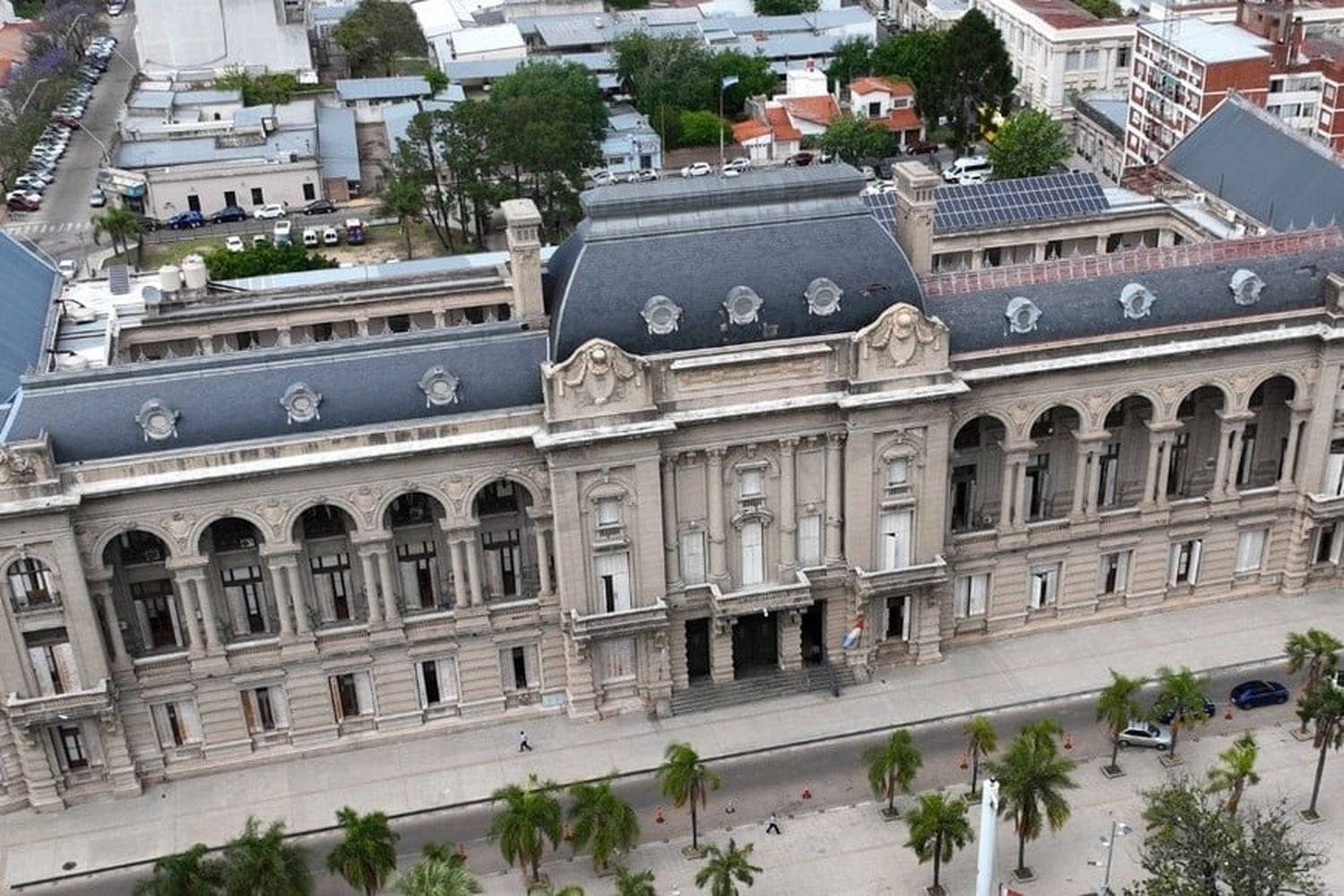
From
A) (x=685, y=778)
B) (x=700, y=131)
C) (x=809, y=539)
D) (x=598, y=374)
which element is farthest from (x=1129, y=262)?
(x=700, y=131)

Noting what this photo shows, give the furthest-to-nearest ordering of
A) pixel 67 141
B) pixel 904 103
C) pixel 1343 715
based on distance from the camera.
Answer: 1. pixel 67 141
2. pixel 904 103
3. pixel 1343 715

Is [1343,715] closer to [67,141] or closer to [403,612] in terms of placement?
[403,612]

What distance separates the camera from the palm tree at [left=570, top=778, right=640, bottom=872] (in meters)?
68.8

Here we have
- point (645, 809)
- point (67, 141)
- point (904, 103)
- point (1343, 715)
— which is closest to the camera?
point (1343, 715)

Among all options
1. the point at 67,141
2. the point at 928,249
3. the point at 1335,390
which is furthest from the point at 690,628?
the point at 67,141

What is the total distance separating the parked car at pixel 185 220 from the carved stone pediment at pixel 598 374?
103 m

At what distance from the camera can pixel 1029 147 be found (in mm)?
149000

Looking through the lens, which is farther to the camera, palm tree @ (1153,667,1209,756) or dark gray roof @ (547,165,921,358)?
dark gray roof @ (547,165,921,358)

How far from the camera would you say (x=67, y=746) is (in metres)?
79.0

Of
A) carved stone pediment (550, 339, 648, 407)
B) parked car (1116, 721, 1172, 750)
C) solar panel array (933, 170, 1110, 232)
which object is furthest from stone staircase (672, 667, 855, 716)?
solar panel array (933, 170, 1110, 232)

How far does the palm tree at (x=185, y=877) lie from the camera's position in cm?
6481

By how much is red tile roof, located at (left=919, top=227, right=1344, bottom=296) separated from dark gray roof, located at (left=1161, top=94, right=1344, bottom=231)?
1443cm

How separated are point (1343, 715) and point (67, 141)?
179354mm

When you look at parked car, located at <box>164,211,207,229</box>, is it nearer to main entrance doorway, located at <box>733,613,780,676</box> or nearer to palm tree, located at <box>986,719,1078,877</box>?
main entrance doorway, located at <box>733,613,780,676</box>
